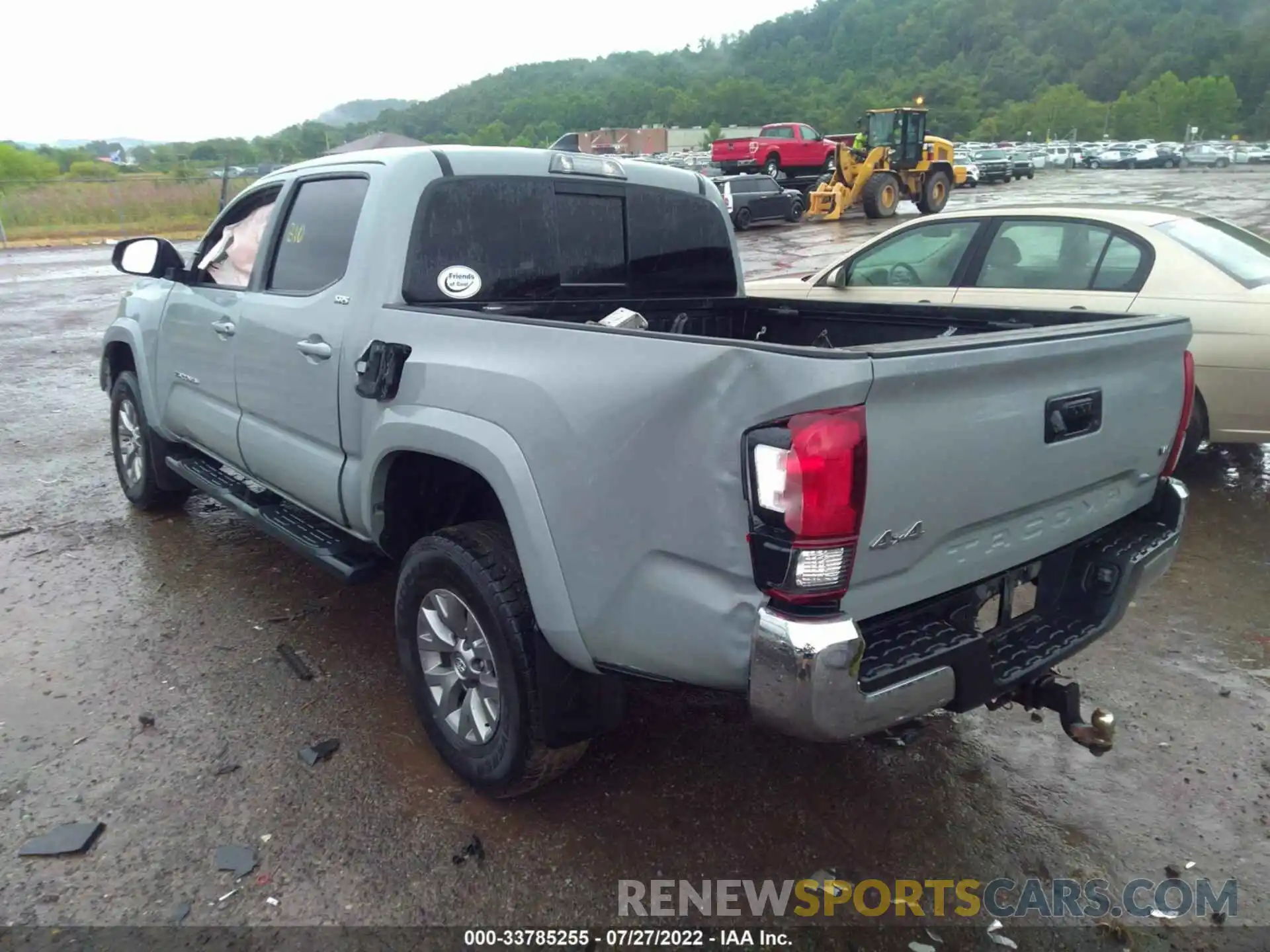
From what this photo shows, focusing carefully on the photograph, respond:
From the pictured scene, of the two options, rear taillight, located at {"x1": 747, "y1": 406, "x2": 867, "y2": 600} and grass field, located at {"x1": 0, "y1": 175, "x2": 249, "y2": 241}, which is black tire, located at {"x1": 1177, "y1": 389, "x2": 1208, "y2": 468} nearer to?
rear taillight, located at {"x1": 747, "y1": 406, "x2": 867, "y2": 600}

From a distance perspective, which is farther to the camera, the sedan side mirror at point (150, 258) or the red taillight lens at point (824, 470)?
the sedan side mirror at point (150, 258)

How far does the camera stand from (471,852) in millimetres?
2764

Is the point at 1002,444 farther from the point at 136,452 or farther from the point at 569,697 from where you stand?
the point at 136,452

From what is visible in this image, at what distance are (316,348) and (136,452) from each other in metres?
2.84

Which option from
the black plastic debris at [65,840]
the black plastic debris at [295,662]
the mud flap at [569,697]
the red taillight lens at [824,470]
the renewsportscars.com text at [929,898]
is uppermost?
the red taillight lens at [824,470]

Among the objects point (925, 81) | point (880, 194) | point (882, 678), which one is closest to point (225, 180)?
point (880, 194)

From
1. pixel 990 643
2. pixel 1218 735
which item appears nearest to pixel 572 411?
pixel 990 643

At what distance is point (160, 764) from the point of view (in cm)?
321

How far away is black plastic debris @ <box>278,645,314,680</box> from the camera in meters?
3.78

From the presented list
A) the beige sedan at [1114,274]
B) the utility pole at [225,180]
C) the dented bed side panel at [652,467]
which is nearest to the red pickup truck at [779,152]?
the utility pole at [225,180]

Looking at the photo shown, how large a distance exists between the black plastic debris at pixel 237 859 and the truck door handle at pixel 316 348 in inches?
66.5

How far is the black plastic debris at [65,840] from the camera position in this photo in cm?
279

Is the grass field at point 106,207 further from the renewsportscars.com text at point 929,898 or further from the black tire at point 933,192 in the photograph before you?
the renewsportscars.com text at point 929,898

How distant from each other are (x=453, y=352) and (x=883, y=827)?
199 centimetres
